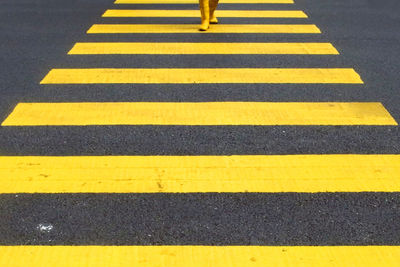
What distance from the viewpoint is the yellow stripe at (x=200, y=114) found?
556cm

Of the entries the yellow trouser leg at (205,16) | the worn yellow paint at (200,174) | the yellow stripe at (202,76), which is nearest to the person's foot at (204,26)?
the yellow trouser leg at (205,16)

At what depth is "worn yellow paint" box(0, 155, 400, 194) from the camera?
4.36m

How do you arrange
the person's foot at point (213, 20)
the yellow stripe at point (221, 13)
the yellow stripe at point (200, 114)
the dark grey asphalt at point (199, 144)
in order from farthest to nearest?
the yellow stripe at point (221, 13) → the person's foot at point (213, 20) → the yellow stripe at point (200, 114) → the dark grey asphalt at point (199, 144)

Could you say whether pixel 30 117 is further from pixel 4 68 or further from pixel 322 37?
pixel 322 37

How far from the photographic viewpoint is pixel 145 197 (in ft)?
13.9

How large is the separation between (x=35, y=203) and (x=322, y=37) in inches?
218

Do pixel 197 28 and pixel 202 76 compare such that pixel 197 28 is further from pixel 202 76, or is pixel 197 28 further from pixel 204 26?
pixel 202 76
